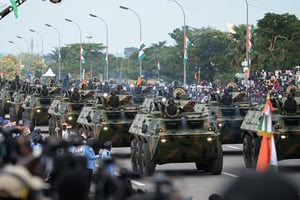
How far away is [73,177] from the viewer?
4363 millimetres

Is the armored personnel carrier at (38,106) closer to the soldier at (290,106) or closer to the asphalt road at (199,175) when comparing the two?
the asphalt road at (199,175)

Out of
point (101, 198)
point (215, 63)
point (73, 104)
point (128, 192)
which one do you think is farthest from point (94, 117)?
point (215, 63)

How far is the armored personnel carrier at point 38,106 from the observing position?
39094mm

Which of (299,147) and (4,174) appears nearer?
(4,174)

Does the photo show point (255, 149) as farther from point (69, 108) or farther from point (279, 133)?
point (69, 108)

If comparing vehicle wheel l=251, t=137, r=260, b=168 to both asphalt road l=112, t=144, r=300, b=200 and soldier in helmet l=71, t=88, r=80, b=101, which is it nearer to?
asphalt road l=112, t=144, r=300, b=200

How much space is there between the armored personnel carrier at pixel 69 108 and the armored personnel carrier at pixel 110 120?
4051mm

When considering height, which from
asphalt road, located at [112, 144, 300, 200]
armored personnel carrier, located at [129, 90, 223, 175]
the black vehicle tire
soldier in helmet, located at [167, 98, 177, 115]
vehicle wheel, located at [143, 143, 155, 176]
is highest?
soldier in helmet, located at [167, 98, 177, 115]

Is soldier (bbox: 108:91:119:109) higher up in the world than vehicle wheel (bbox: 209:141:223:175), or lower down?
higher up

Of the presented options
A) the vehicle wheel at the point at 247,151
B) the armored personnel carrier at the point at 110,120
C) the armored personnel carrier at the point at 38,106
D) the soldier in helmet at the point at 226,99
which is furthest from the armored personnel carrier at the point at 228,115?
the armored personnel carrier at the point at 38,106

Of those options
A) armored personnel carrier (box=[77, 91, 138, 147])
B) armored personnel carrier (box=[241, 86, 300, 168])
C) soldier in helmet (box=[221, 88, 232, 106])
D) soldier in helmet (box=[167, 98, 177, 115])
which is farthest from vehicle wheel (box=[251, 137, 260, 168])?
soldier in helmet (box=[221, 88, 232, 106])

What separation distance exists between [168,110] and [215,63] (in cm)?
7282

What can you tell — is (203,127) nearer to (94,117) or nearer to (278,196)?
(94,117)

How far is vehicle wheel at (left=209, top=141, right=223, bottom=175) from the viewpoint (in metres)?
20.8
